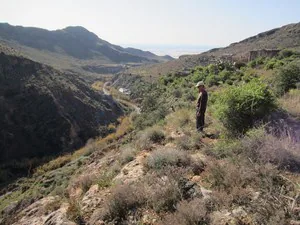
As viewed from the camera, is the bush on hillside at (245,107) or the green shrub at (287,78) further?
the green shrub at (287,78)

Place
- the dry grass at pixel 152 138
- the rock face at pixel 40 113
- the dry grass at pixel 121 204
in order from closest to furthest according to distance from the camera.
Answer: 1. the dry grass at pixel 121 204
2. the dry grass at pixel 152 138
3. the rock face at pixel 40 113

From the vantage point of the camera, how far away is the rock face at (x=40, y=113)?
33938 mm

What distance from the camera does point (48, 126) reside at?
36.7 metres

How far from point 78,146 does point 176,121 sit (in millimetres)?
28269

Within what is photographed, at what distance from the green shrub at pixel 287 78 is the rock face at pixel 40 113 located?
2732cm

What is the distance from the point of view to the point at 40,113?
124ft

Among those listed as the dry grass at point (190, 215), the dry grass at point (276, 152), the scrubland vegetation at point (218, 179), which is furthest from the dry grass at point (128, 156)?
the dry grass at point (190, 215)

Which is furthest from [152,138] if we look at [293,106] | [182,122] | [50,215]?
[293,106]

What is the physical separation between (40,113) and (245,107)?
35083 mm

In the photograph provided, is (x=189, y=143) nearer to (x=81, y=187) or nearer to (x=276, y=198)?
(x=81, y=187)

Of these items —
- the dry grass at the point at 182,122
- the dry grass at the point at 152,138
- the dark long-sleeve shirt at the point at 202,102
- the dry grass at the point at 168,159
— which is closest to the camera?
the dry grass at the point at 168,159

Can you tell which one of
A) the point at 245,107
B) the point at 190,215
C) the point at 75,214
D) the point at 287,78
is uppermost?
the point at 287,78

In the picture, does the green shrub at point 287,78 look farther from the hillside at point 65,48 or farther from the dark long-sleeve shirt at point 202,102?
the hillside at point 65,48

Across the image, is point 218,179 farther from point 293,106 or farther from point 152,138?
point 293,106
